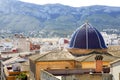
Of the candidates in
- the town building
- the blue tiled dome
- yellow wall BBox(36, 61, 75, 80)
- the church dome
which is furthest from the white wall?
the blue tiled dome

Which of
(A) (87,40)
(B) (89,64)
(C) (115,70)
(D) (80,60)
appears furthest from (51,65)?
(C) (115,70)

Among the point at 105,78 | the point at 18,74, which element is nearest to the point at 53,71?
the point at 105,78

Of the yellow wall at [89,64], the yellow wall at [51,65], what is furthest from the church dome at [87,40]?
the yellow wall at [89,64]

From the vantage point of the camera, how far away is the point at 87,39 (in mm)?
46750

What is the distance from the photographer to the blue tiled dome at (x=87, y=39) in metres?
46.6

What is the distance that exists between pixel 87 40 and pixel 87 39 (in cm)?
16

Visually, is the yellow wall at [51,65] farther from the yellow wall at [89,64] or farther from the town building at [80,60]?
the yellow wall at [89,64]

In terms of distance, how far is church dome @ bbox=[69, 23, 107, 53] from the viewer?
46.5 meters

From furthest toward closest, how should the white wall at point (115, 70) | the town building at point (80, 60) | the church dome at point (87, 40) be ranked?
the church dome at point (87, 40), the town building at point (80, 60), the white wall at point (115, 70)

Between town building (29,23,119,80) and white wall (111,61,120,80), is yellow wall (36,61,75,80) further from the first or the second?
white wall (111,61,120,80)

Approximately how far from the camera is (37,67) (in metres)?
41.7

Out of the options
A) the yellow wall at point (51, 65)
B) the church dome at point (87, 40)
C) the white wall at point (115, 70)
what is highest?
the church dome at point (87, 40)

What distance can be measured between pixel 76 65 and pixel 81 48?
4.98m

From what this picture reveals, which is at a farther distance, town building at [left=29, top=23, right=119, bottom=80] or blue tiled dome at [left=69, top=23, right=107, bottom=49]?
blue tiled dome at [left=69, top=23, right=107, bottom=49]
